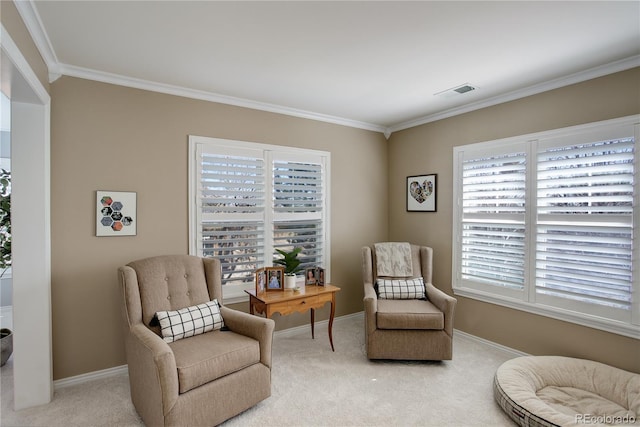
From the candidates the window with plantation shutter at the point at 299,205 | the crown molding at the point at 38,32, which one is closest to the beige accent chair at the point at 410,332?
the window with plantation shutter at the point at 299,205

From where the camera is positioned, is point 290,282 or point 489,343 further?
point 489,343

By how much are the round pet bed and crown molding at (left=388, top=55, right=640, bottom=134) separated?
230cm

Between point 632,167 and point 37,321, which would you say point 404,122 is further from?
point 37,321

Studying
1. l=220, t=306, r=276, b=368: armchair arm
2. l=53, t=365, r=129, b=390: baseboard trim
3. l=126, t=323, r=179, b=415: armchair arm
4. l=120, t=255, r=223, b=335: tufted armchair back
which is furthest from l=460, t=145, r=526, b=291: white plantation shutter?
l=53, t=365, r=129, b=390: baseboard trim

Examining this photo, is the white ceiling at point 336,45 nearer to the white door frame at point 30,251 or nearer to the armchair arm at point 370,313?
the white door frame at point 30,251

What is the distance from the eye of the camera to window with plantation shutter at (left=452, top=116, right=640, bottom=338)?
2660 mm

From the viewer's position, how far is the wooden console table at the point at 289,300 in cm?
304

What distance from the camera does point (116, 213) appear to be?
294 cm

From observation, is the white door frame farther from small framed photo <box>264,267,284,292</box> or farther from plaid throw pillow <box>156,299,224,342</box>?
small framed photo <box>264,267,284,292</box>

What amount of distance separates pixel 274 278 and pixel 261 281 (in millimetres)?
130

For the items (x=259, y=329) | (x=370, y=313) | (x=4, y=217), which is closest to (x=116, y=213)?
(x=4, y=217)

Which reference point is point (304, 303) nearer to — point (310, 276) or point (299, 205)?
point (310, 276)

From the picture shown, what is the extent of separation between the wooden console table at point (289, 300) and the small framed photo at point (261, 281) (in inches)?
2.1

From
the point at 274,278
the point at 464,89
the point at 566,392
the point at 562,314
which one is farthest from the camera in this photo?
the point at 274,278
